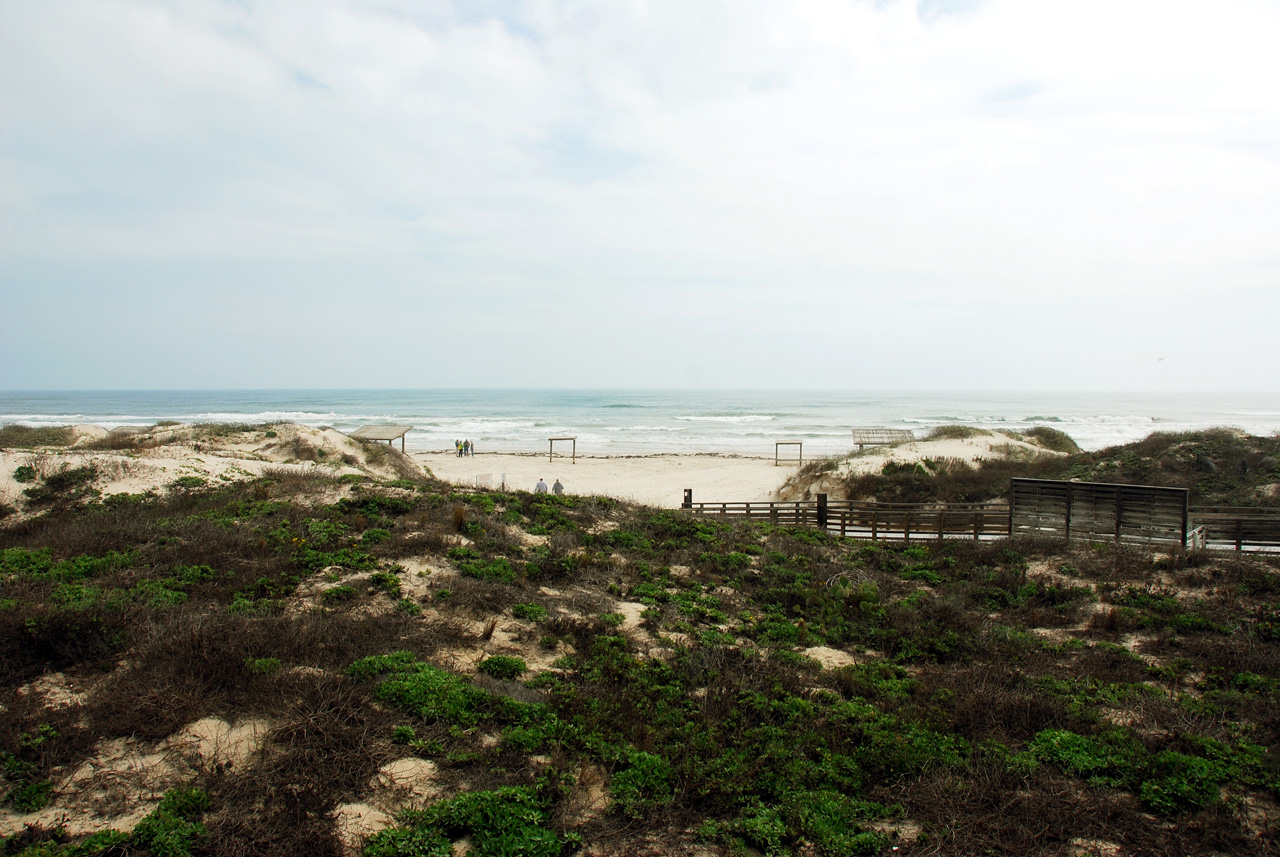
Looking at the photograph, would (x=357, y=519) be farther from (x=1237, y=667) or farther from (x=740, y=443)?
(x=740, y=443)

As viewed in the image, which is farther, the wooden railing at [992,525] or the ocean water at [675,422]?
the ocean water at [675,422]

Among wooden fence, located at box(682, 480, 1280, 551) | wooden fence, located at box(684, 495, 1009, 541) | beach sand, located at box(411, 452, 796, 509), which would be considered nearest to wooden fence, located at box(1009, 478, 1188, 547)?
wooden fence, located at box(682, 480, 1280, 551)

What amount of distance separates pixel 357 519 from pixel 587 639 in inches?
238

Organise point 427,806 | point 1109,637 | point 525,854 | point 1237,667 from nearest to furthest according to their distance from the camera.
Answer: point 525,854 → point 427,806 → point 1237,667 → point 1109,637

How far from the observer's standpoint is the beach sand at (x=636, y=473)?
28844mm

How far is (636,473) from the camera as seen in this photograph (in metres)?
36.1

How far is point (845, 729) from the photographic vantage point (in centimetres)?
625

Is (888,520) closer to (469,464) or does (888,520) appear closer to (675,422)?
(469,464)

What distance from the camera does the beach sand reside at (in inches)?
1136

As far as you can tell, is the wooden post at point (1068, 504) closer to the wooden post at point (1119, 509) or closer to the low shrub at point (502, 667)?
Answer: the wooden post at point (1119, 509)

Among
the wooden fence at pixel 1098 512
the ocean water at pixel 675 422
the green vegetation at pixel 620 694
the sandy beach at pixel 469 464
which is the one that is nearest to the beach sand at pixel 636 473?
the sandy beach at pixel 469 464

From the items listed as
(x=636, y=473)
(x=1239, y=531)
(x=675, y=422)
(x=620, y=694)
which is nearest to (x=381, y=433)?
(x=636, y=473)

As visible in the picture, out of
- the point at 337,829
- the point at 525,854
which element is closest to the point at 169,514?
the point at 337,829

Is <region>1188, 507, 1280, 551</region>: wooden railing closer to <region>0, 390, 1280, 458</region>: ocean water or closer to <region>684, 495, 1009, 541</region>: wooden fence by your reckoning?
<region>684, 495, 1009, 541</region>: wooden fence
